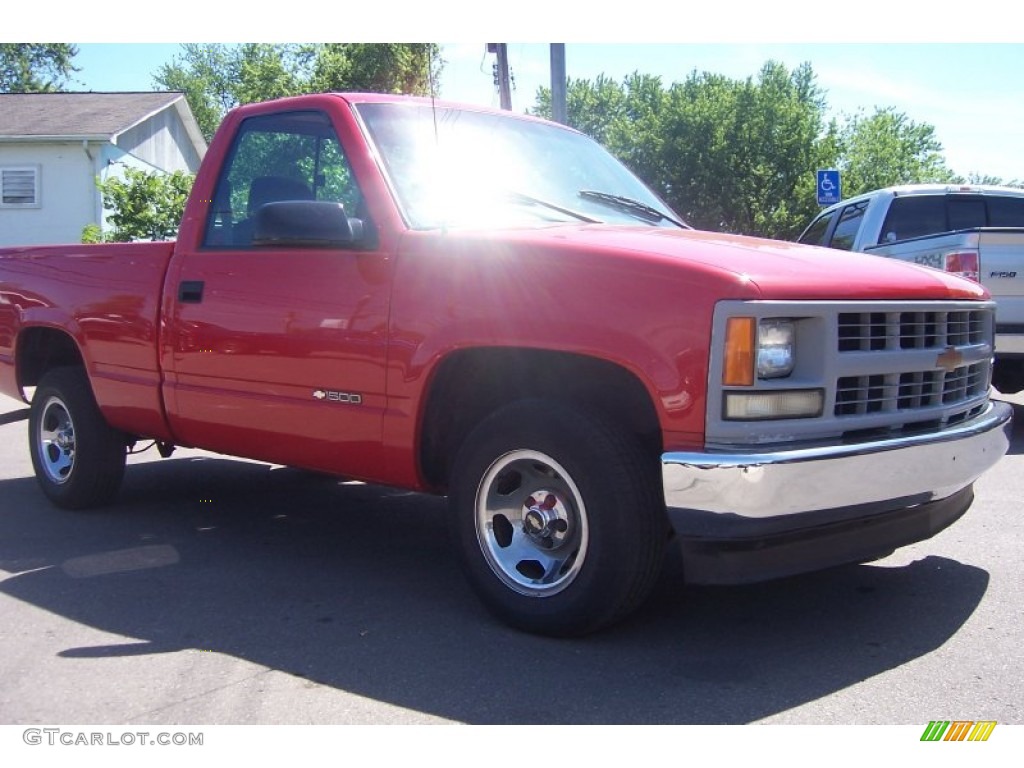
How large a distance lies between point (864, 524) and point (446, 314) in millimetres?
1640

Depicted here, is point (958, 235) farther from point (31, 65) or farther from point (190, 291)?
point (31, 65)

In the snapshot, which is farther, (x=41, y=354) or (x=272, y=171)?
(x=41, y=354)

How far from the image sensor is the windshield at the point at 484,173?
4.50 meters

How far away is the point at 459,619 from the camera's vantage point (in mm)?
4227

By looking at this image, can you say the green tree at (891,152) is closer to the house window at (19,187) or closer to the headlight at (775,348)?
the house window at (19,187)

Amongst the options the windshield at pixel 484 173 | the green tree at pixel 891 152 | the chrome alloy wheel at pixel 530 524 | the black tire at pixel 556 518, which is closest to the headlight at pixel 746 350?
the black tire at pixel 556 518

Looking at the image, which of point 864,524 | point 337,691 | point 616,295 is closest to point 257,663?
point 337,691

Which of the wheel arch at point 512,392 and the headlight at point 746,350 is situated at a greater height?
the headlight at point 746,350

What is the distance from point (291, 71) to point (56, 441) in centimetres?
4835

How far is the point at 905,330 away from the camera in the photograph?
3.89m

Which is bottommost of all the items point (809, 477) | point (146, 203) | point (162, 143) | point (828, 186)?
point (809, 477)

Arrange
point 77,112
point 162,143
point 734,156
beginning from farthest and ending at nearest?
point 734,156 < point 162,143 < point 77,112
